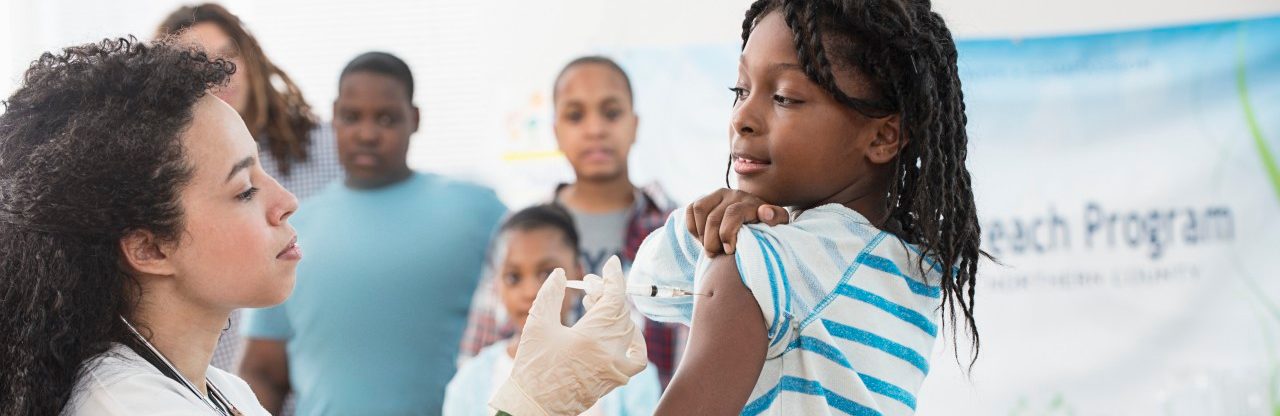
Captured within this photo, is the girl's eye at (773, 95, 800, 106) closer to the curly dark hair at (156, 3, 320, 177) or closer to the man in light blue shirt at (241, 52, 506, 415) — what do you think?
the man in light blue shirt at (241, 52, 506, 415)

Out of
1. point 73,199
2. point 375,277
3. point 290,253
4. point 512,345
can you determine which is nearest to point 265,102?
point 375,277

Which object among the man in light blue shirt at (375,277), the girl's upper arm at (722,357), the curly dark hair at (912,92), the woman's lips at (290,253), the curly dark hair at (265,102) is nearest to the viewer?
the girl's upper arm at (722,357)

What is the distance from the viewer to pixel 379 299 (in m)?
3.08

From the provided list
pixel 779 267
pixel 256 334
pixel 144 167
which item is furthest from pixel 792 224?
pixel 256 334

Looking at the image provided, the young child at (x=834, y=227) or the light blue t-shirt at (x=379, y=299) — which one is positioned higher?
the young child at (x=834, y=227)

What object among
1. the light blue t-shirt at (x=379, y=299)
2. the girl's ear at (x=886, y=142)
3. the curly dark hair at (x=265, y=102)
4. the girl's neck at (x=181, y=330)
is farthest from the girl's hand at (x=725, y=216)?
the curly dark hair at (x=265, y=102)

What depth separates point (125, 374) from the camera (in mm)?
1271

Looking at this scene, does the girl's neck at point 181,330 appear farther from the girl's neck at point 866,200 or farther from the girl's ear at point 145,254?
the girl's neck at point 866,200

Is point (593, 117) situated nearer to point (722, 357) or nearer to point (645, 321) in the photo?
point (645, 321)

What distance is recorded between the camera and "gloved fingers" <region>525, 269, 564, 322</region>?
4.41 feet

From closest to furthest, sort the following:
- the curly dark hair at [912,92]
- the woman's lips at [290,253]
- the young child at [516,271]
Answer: the curly dark hair at [912,92], the woman's lips at [290,253], the young child at [516,271]

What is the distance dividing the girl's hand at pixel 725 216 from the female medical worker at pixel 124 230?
1.55 feet

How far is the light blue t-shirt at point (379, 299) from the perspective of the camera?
305 cm

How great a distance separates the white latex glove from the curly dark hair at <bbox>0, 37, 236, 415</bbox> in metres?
0.40
